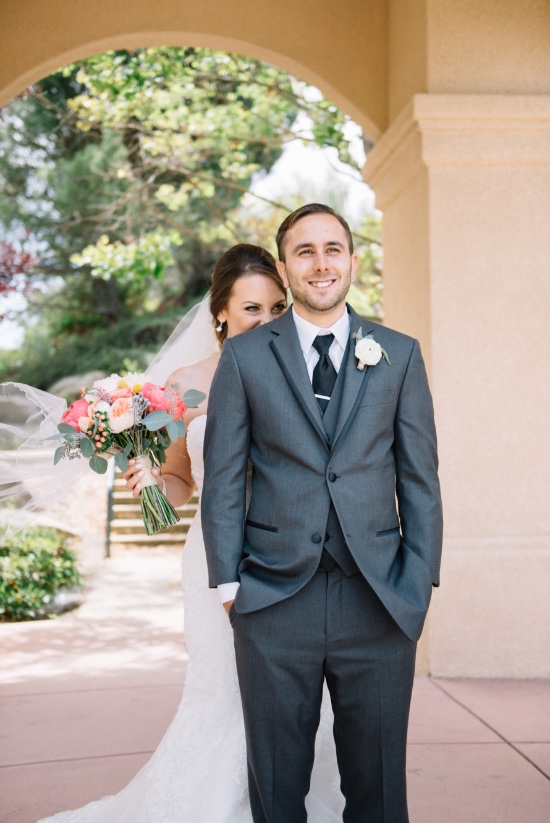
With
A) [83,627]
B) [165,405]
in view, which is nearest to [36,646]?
[83,627]

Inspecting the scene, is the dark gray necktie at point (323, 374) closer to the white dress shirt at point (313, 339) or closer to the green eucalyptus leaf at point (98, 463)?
the white dress shirt at point (313, 339)

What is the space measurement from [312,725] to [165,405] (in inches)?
43.5

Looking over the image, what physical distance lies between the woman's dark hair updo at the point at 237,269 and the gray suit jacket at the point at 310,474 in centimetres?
73

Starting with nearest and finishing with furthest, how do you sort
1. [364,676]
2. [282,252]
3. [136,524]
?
[364,676], [282,252], [136,524]

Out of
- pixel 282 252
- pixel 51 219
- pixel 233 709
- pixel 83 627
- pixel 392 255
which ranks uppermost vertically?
pixel 51 219

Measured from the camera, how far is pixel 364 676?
2.50m

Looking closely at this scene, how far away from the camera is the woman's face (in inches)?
131

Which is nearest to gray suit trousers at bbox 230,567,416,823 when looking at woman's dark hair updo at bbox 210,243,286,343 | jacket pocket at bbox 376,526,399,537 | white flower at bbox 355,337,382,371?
jacket pocket at bbox 376,526,399,537

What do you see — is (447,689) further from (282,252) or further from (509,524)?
(282,252)

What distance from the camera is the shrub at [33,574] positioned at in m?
8.23

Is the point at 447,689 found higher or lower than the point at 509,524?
lower

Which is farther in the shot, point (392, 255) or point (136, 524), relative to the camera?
point (136, 524)

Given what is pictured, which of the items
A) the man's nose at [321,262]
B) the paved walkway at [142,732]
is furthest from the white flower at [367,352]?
the paved walkway at [142,732]

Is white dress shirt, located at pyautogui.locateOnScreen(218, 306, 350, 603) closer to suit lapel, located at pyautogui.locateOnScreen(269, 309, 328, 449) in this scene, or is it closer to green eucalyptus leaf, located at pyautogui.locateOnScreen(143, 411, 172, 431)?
suit lapel, located at pyautogui.locateOnScreen(269, 309, 328, 449)
